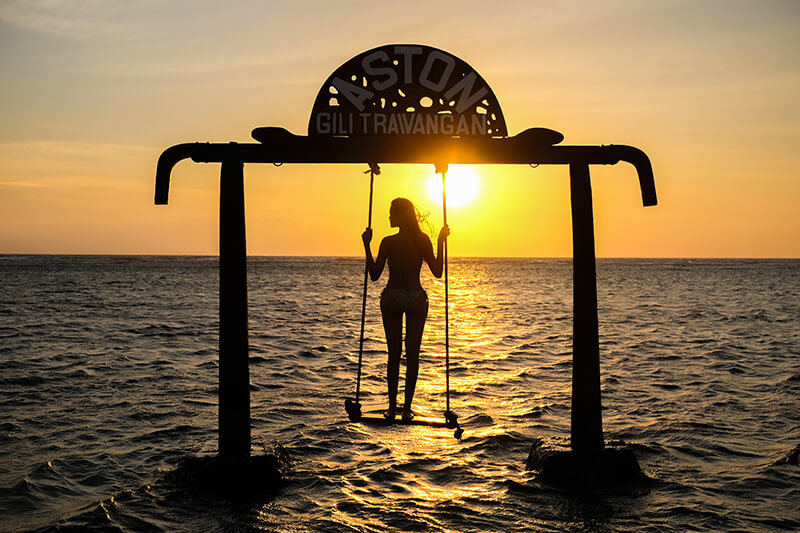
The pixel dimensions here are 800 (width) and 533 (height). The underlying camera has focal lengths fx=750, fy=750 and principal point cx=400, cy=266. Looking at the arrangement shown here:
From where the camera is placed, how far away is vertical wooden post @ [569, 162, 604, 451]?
9.76 meters

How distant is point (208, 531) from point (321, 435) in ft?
15.9

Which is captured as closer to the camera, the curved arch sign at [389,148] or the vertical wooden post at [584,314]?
the curved arch sign at [389,148]

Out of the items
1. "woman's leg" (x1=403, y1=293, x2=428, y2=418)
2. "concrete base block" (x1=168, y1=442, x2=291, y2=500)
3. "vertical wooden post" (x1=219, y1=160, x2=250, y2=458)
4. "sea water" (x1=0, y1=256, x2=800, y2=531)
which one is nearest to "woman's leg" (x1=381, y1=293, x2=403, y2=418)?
"woman's leg" (x1=403, y1=293, x2=428, y2=418)

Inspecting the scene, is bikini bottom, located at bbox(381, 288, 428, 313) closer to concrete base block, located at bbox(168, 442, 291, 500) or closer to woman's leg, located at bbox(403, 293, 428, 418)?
woman's leg, located at bbox(403, 293, 428, 418)

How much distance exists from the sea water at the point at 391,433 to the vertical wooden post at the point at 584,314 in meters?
0.99

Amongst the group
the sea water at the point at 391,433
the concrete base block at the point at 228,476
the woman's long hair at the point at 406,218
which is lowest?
the sea water at the point at 391,433

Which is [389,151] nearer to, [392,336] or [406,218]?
[406,218]

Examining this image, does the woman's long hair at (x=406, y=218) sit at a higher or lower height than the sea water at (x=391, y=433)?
higher

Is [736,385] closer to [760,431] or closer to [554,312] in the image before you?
[760,431]

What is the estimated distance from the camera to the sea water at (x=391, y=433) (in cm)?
932

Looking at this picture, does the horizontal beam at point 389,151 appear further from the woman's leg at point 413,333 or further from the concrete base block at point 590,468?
the concrete base block at point 590,468

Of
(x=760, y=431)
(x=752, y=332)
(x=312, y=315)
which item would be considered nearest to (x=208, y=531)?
(x=760, y=431)

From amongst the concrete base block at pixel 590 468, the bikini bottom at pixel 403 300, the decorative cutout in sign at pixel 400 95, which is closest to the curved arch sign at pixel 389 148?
the decorative cutout in sign at pixel 400 95

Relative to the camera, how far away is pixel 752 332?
33.1 meters
